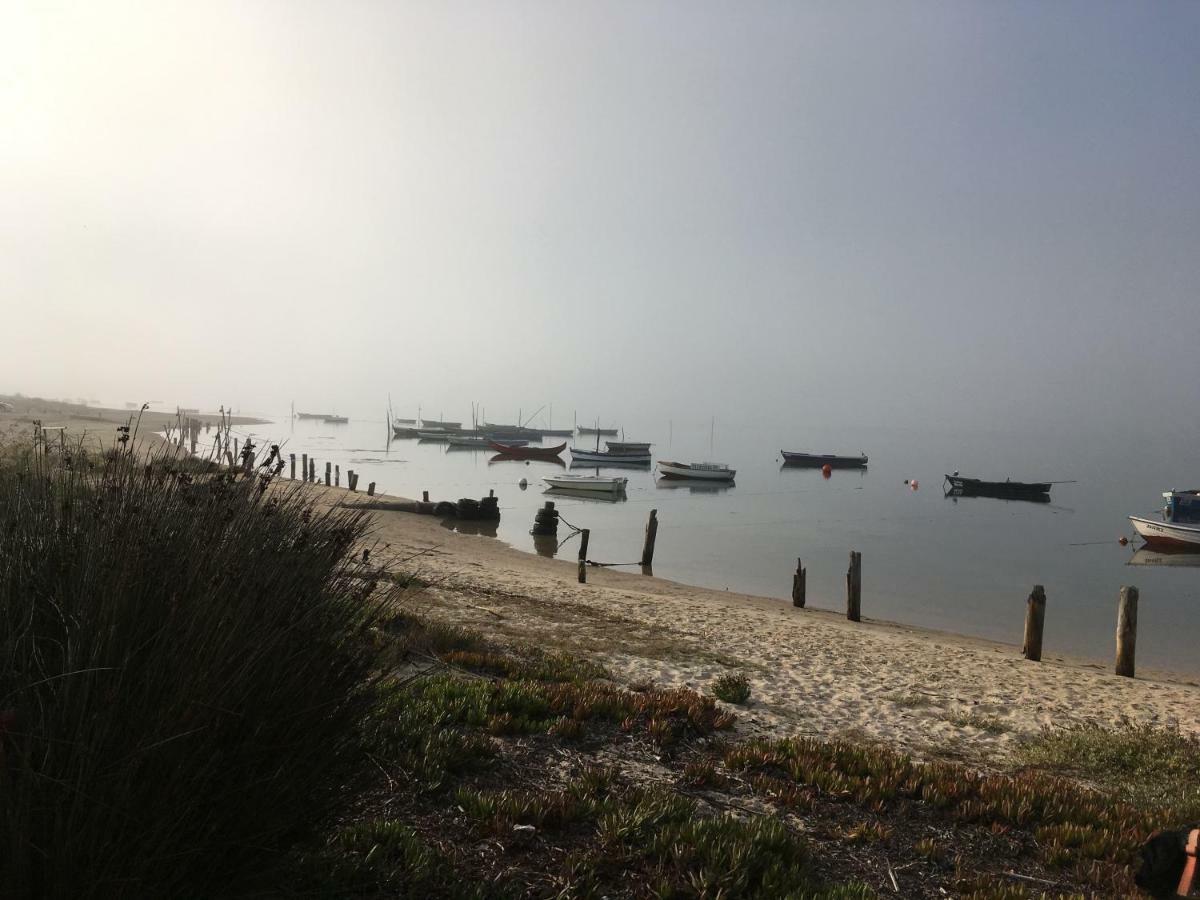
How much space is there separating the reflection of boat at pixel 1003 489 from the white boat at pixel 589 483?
37.2 metres

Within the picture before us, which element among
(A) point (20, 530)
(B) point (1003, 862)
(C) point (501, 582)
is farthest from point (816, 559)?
(A) point (20, 530)

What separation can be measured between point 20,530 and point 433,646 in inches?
232

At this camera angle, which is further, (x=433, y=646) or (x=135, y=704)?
(x=433, y=646)

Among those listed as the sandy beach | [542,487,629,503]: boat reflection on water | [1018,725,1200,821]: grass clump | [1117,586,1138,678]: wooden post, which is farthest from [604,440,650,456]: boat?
[1018,725,1200,821]: grass clump

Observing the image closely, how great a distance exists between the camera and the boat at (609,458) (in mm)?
89875

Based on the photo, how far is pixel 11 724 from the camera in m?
2.29

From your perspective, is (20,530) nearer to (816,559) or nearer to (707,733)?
(707,733)

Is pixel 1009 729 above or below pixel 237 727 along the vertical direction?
below

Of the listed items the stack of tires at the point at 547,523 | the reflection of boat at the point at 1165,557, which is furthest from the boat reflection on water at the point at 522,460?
the reflection of boat at the point at 1165,557

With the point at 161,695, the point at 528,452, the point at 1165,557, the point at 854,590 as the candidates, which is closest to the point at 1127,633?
the point at 854,590

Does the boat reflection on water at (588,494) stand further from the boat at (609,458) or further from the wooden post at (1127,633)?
the wooden post at (1127,633)

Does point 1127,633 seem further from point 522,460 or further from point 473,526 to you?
point 522,460

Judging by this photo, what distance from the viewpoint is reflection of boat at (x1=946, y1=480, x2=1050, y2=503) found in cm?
7588

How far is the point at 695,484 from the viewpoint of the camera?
7925 centimetres
